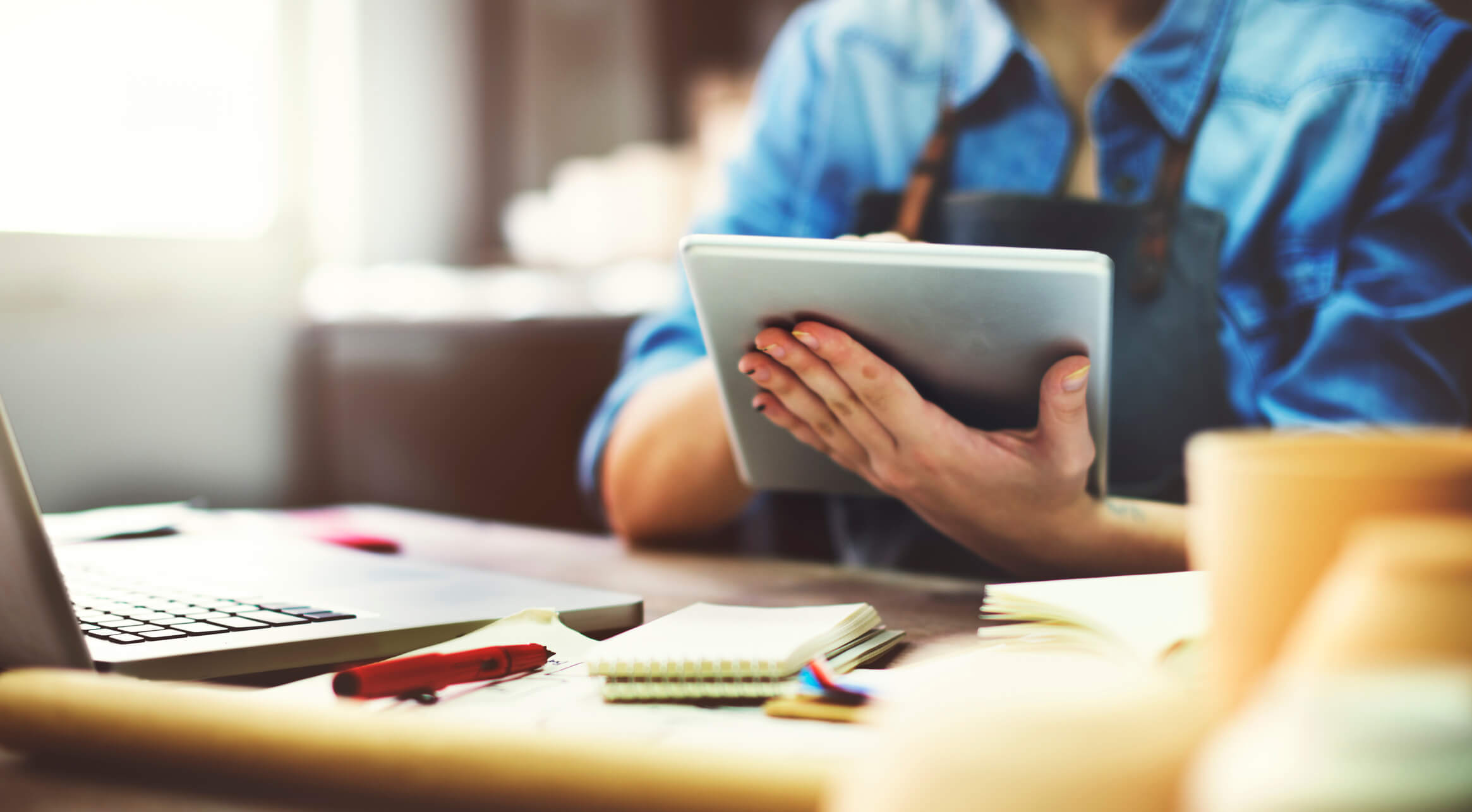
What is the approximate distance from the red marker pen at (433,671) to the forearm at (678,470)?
0.46 meters

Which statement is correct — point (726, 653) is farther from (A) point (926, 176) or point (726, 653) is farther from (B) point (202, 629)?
(A) point (926, 176)

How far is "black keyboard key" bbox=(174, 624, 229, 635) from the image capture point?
1.54ft

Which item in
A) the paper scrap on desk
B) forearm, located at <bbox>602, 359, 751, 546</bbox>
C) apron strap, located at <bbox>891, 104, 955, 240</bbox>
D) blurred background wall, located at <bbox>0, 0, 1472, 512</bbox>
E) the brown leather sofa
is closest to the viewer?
the paper scrap on desk

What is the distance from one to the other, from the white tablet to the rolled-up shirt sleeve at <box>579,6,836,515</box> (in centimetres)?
45

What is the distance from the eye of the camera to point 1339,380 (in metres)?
0.92

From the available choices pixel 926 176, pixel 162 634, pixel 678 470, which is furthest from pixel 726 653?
pixel 926 176

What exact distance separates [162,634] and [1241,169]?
915 mm

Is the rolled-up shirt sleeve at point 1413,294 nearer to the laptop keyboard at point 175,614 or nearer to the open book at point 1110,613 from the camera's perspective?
the open book at point 1110,613

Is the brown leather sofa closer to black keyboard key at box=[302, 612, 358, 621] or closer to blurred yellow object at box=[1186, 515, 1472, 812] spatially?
black keyboard key at box=[302, 612, 358, 621]

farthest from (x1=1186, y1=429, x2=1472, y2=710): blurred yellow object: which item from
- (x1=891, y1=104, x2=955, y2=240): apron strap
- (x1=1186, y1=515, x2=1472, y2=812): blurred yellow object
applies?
(x1=891, y1=104, x2=955, y2=240): apron strap

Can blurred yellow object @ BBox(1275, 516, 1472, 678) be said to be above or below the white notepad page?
above

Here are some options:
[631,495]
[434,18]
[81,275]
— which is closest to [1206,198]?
[631,495]

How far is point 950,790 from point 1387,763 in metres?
0.07

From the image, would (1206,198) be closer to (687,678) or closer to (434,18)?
(687,678)
